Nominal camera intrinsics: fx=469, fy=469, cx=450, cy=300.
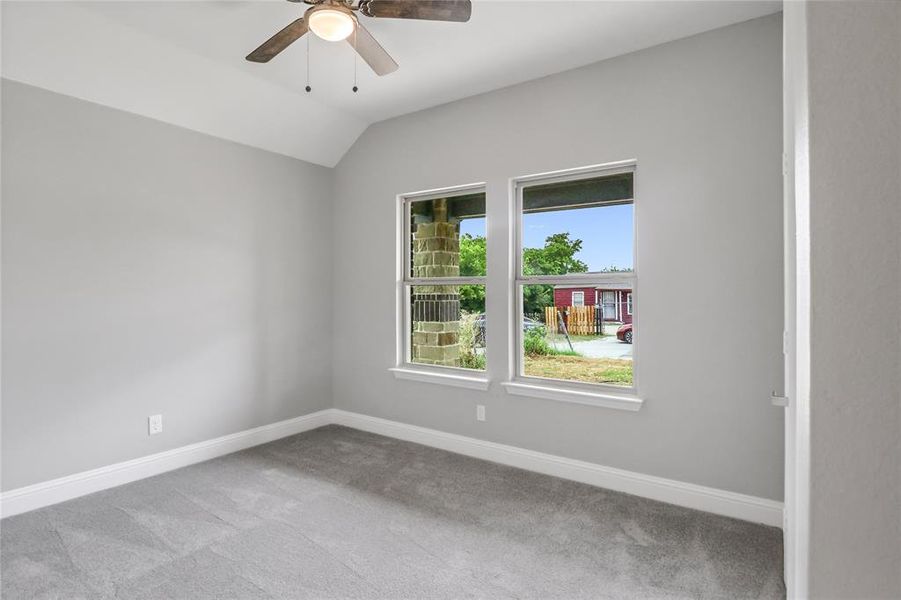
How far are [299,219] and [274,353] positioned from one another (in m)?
1.18

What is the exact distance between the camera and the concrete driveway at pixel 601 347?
304cm

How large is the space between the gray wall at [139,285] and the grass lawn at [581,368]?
2.06m

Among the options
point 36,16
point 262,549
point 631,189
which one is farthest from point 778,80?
point 36,16

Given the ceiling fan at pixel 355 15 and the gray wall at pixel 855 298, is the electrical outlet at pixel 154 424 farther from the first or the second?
the gray wall at pixel 855 298

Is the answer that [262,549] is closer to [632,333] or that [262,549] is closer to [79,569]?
[79,569]

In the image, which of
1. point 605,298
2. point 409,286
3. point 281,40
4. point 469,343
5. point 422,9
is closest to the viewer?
point 422,9

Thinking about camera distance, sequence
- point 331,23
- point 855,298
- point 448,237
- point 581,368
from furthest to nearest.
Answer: point 448,237 < point 581,368 < point 331,23 < point 855,298

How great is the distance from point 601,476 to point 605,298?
3.71 feet

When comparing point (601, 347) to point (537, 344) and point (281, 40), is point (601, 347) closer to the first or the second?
point (537, 344)

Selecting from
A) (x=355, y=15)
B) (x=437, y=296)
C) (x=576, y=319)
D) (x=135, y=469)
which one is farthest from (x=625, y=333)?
(x=135, y=469)

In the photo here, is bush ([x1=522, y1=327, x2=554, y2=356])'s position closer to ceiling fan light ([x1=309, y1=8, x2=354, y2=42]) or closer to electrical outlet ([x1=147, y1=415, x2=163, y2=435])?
ceiling fan light ([x1=309, y1=8, x2=354, y2=42])

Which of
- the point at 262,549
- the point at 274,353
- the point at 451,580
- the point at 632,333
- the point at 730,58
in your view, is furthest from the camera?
the point at 274,353

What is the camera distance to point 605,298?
10.1 ft

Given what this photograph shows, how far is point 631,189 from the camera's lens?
3016 millimetres
